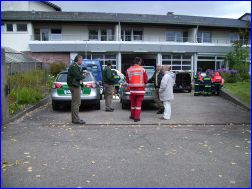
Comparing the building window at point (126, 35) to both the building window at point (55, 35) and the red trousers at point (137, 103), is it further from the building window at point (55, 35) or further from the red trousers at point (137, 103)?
the red trousers at point (137, 103)

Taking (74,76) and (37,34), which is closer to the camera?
(74,76)

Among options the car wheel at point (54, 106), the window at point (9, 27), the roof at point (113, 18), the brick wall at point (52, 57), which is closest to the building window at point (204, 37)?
the roof at point (113, 18)

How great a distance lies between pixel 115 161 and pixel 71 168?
0.84 metres

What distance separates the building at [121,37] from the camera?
35.5 meters

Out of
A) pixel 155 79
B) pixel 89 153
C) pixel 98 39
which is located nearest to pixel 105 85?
pixel 155 79

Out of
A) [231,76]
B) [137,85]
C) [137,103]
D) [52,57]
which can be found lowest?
[137,103]

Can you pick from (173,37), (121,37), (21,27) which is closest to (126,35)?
(121,37)

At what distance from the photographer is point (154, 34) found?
4031 cm

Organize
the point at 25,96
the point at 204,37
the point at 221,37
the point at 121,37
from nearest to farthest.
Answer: the point at 25,96 → the point at 121,37 → the point at 204,37 → the point at 221,37

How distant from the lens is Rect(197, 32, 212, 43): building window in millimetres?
42000

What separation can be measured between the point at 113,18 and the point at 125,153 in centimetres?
3269

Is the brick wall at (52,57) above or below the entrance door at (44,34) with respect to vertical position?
below

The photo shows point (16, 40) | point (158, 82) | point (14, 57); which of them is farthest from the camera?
point (16, 40)

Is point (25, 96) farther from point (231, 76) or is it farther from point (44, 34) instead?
point (44, 34)
